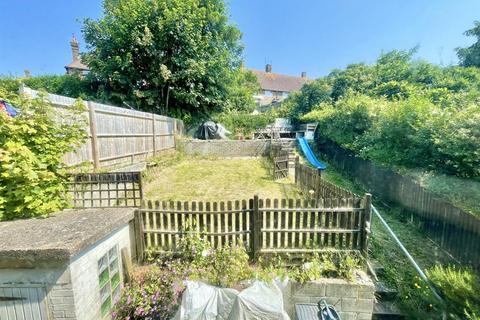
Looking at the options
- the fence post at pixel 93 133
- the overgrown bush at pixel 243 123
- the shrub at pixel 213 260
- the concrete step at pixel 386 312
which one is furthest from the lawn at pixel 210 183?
the overgrown bush at pixel 243 123

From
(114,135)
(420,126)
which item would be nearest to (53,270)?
(114,135)

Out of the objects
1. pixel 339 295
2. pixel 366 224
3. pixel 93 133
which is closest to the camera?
pixel 339 295

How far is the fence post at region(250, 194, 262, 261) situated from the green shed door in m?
2.50

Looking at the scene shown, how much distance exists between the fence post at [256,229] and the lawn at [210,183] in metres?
3.28

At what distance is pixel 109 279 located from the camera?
2.79 meters

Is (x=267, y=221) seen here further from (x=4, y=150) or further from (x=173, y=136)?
(x=173, y=136)

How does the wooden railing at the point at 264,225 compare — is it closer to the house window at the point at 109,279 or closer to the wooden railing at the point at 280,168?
the house window at the point at 109,279

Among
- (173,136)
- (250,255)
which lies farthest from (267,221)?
(173,136)

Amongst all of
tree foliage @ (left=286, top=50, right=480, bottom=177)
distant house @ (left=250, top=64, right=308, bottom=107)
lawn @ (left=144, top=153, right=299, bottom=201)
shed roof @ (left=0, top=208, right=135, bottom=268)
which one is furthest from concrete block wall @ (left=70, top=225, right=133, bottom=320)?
distant house @ (left=250, top=64, right=308, bottom=107)

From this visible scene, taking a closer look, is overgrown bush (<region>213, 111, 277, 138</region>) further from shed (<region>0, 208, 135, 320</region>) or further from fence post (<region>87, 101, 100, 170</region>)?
shed (<region>0, 208, 135, 320</region>)

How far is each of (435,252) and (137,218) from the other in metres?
5.60

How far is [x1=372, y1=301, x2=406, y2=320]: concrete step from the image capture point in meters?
3.02

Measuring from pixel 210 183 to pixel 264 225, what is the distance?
540 centimetres

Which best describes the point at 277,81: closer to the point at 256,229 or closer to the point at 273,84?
the point at 273,84
